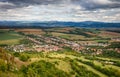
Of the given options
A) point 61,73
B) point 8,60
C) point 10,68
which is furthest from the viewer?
point 61,73

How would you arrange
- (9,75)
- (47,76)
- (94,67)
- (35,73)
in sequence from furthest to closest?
(94,67) → (47,76) → (35,73) → (9,75)

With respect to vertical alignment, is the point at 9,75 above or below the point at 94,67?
above

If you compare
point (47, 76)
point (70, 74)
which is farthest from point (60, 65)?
point (47, 76)

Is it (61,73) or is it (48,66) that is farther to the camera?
(48,66)

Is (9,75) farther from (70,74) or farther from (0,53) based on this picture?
(70,74)

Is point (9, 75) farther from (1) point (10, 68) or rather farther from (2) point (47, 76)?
(2) point (47, 76)

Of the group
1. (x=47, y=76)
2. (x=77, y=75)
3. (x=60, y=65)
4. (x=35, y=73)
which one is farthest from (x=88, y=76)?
(x=35, y=73)

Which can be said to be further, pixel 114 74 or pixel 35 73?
pixel 114 74

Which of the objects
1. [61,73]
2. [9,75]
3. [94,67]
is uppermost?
[9,75]

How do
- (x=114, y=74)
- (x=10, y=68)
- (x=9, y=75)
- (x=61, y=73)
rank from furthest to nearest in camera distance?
1. (x=114, y=74)
2. (x=61, y=73)
3. (x=10, y=68)
4. (x=9, y=75)
